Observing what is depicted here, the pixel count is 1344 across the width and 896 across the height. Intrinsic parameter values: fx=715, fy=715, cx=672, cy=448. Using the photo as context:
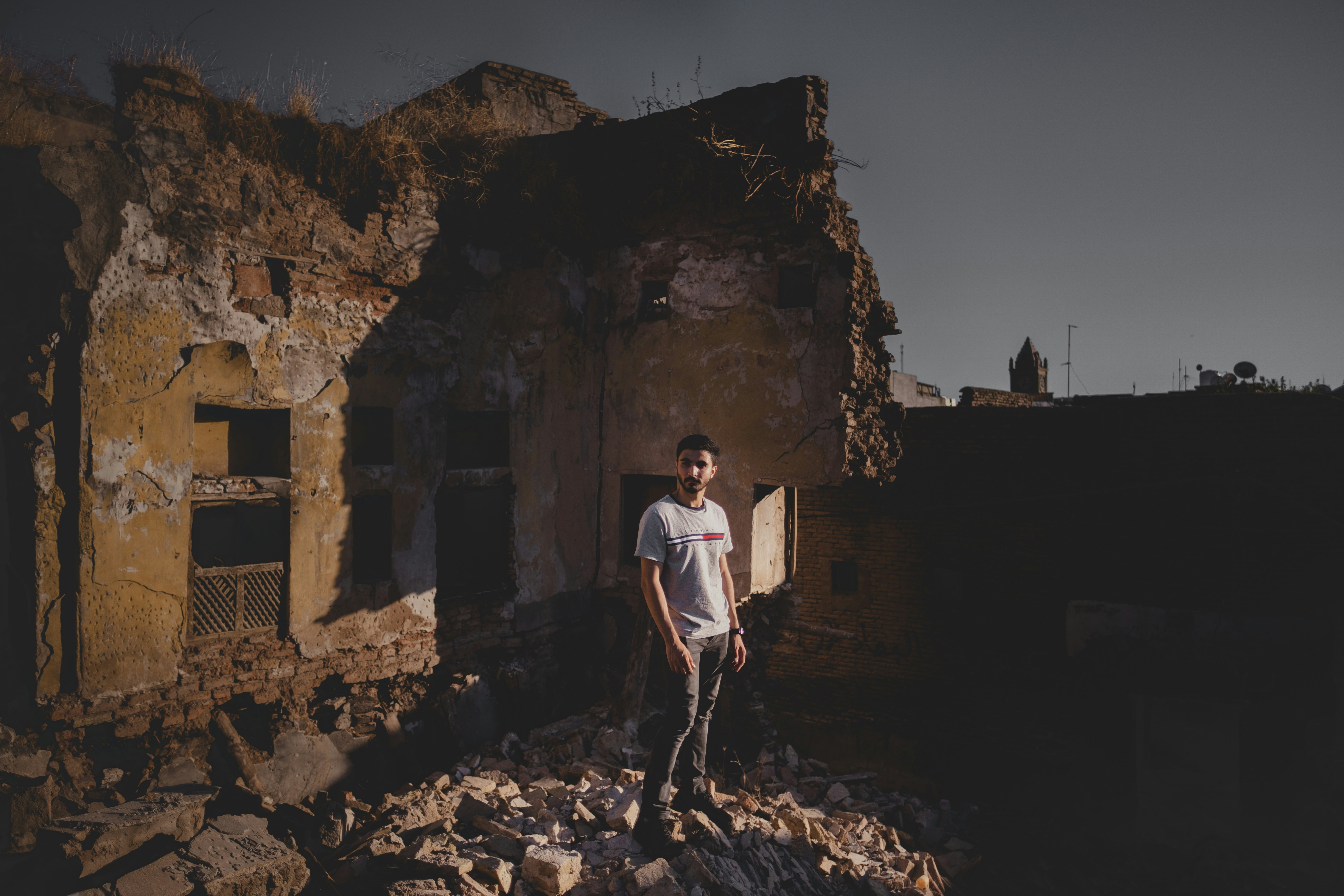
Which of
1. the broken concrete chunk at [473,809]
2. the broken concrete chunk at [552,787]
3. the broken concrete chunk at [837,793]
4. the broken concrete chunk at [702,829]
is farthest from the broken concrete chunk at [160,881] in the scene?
the broken concrete chunk at [837,793]

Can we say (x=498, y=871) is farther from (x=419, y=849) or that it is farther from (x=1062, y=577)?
(x=1062, y=577)

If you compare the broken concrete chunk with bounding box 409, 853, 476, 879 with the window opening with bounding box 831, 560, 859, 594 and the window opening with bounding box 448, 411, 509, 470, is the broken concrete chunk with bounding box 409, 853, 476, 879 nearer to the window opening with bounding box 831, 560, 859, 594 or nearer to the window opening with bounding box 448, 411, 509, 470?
the window opening with bounding box 448, 411, 509, 470

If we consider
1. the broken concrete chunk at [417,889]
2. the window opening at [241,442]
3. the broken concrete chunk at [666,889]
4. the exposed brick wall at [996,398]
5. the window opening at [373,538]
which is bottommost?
the broken concrete chunk at [417,889]

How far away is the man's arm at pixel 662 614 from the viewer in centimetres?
429

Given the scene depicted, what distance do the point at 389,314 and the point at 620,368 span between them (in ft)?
9.04

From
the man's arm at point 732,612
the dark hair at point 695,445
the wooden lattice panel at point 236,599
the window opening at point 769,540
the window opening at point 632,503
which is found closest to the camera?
the dark hair at point 695,445

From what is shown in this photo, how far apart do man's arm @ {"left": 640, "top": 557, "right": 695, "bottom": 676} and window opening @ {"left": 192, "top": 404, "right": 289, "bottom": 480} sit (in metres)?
3.87

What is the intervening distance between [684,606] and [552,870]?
185cm

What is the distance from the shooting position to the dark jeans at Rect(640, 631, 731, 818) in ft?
14.9

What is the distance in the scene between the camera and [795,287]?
790 centimetres

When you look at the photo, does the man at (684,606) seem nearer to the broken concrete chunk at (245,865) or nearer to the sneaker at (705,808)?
the sneaker at (705,808)

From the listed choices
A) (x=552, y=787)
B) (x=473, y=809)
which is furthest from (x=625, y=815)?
(x=473, y=809)

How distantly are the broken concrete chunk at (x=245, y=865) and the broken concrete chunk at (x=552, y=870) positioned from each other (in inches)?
63.2

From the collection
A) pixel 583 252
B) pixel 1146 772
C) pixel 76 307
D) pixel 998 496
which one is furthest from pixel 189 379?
pixel 1146 772
